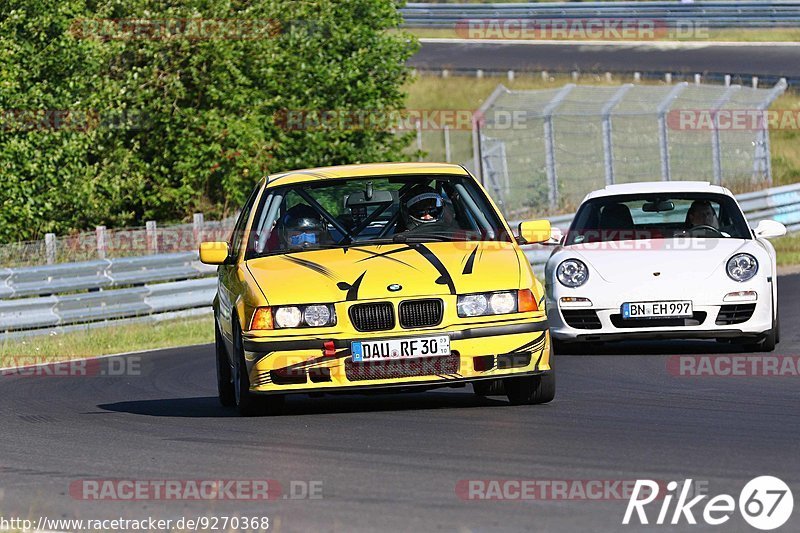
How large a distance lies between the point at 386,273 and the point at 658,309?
4169mm

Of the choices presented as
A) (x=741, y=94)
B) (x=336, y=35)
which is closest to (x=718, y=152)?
(x=741, y=94)

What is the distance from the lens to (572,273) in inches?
514

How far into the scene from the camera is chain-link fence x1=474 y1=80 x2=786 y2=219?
27.4 metres

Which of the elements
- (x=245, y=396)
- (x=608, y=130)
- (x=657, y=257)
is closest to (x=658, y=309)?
(x=657, y=257)

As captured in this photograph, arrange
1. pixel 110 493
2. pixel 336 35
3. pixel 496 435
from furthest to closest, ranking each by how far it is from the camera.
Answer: pixel 336 35, pixel 496 435, pixel 110 493

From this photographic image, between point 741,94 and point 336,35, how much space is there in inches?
309

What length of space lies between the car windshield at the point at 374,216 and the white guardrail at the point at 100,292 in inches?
339

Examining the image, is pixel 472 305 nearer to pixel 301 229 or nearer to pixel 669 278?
pixel 301 229

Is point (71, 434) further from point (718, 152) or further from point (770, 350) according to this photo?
point (718, 152)

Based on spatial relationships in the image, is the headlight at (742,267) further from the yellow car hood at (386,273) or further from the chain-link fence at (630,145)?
the chain-link fence at (630,145)

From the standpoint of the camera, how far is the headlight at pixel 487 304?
8891mm

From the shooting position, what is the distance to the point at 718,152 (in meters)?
30.6

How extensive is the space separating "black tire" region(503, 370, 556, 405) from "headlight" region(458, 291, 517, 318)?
525 millimetres

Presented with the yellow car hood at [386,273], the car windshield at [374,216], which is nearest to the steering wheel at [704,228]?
the car windshield at [374,216]
